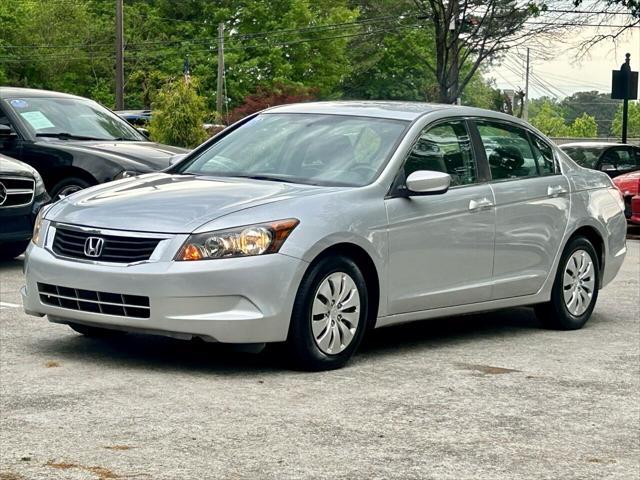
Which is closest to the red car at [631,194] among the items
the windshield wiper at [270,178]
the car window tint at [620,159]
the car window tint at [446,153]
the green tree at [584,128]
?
the car window tint at [620,159]

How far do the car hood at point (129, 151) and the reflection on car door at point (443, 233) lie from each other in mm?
5152

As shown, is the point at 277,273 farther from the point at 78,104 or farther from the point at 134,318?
the point at 78,104

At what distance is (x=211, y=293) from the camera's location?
24.2 feet

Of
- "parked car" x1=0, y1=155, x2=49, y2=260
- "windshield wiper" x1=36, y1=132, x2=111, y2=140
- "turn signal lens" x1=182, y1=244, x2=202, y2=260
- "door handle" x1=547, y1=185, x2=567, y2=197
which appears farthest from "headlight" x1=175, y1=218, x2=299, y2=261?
"windshield wiper" x1=36, y1=132, x2=111, y2=140

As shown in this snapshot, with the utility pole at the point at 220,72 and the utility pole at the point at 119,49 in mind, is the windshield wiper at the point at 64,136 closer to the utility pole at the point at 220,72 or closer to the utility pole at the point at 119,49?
the utility pole at the point at 119,49

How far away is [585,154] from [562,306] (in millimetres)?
13826

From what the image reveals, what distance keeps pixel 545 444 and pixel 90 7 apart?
80906 mm

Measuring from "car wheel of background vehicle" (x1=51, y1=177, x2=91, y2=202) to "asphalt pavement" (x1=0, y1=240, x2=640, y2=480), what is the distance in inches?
177

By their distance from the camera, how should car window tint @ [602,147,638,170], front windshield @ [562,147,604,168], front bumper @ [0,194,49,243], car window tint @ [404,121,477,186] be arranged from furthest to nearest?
1. car window tint @ [602,147,638,170]
2. front windshield @ [562,147,604,168]
3. front bumper @ [0,194,49,243]
4. car window tint @ [404,121,477,186]

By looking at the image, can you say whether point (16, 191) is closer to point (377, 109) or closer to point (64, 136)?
point (64, 136)

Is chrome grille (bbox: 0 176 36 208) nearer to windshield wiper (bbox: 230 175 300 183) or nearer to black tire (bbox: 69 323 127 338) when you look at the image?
black tire (bbox: 69 323 127 338)

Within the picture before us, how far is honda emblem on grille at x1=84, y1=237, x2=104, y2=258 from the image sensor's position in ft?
25.0

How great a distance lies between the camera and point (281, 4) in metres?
80.1

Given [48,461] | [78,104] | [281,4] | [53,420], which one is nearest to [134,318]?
[53,420]
